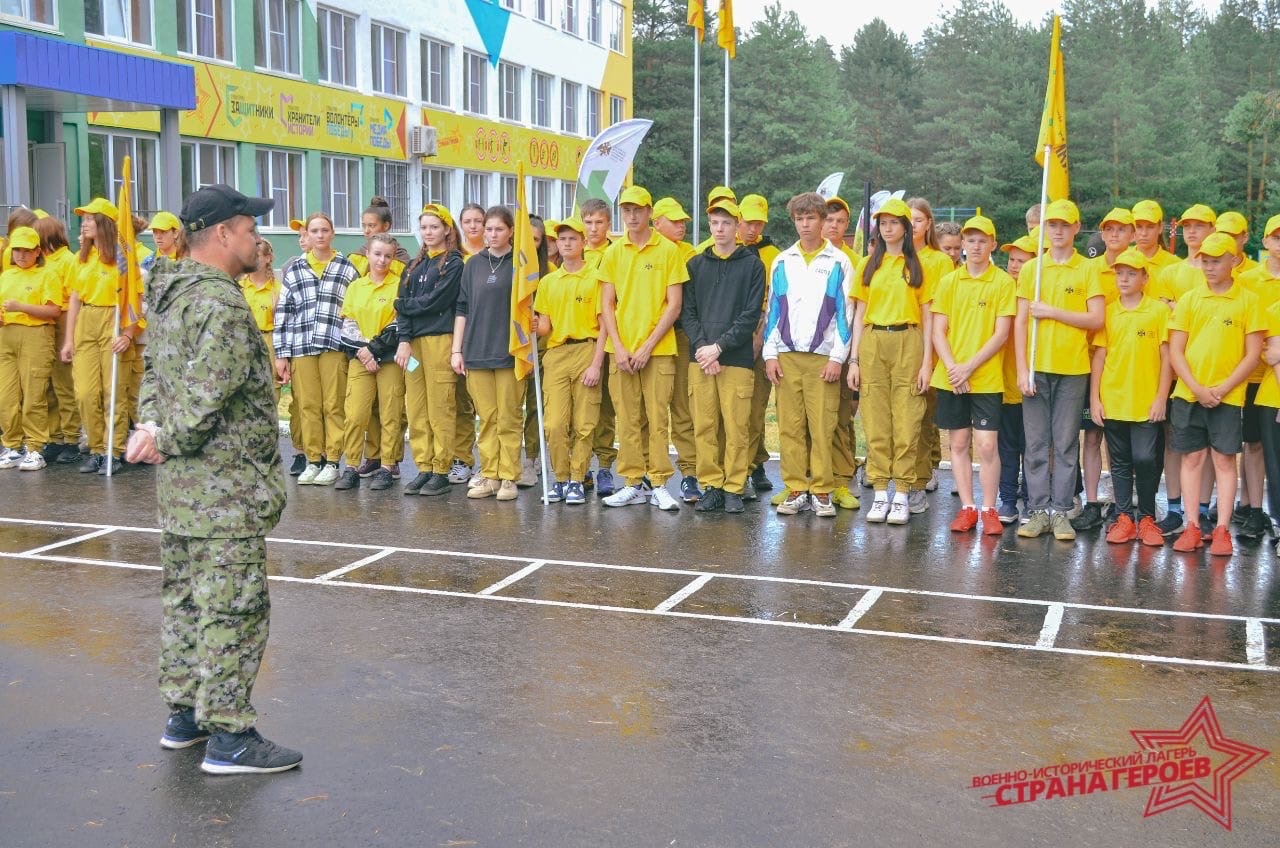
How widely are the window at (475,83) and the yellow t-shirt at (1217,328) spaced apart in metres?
35.0

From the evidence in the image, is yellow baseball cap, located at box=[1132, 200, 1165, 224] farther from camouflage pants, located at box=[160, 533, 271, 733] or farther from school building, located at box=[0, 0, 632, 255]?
school building, located at box=[0, 0, 632, 255]

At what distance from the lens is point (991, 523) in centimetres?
1005

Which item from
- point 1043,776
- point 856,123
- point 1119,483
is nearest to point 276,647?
point 1043,776

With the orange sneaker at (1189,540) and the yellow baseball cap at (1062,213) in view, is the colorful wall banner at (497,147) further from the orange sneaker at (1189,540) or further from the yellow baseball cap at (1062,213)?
the orange sneaker at (1189,540)

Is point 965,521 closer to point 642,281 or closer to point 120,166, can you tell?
point 642,281

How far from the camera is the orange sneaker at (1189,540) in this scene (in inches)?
373

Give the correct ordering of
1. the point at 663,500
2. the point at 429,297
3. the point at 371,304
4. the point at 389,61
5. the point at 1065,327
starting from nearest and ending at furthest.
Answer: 1. the point at 1065,327
2. the point at 663,500
3. the point at 429,297
4. the point at 371,304
5. the point at 389,61

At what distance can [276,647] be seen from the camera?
7.05 meters

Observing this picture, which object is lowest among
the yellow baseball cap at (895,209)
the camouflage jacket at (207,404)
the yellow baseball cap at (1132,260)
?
the camouflage jacket at (207,404)

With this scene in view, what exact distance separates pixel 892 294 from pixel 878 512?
5.25 ft

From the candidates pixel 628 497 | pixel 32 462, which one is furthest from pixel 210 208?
pixel 32 462

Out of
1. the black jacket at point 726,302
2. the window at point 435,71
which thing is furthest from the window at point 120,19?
the black jacket at point 726,302

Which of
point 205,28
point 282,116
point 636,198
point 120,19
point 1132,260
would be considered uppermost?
point 205,28

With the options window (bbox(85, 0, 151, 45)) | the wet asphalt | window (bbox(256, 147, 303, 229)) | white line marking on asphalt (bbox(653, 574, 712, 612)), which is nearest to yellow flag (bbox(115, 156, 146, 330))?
the wet asphalt
